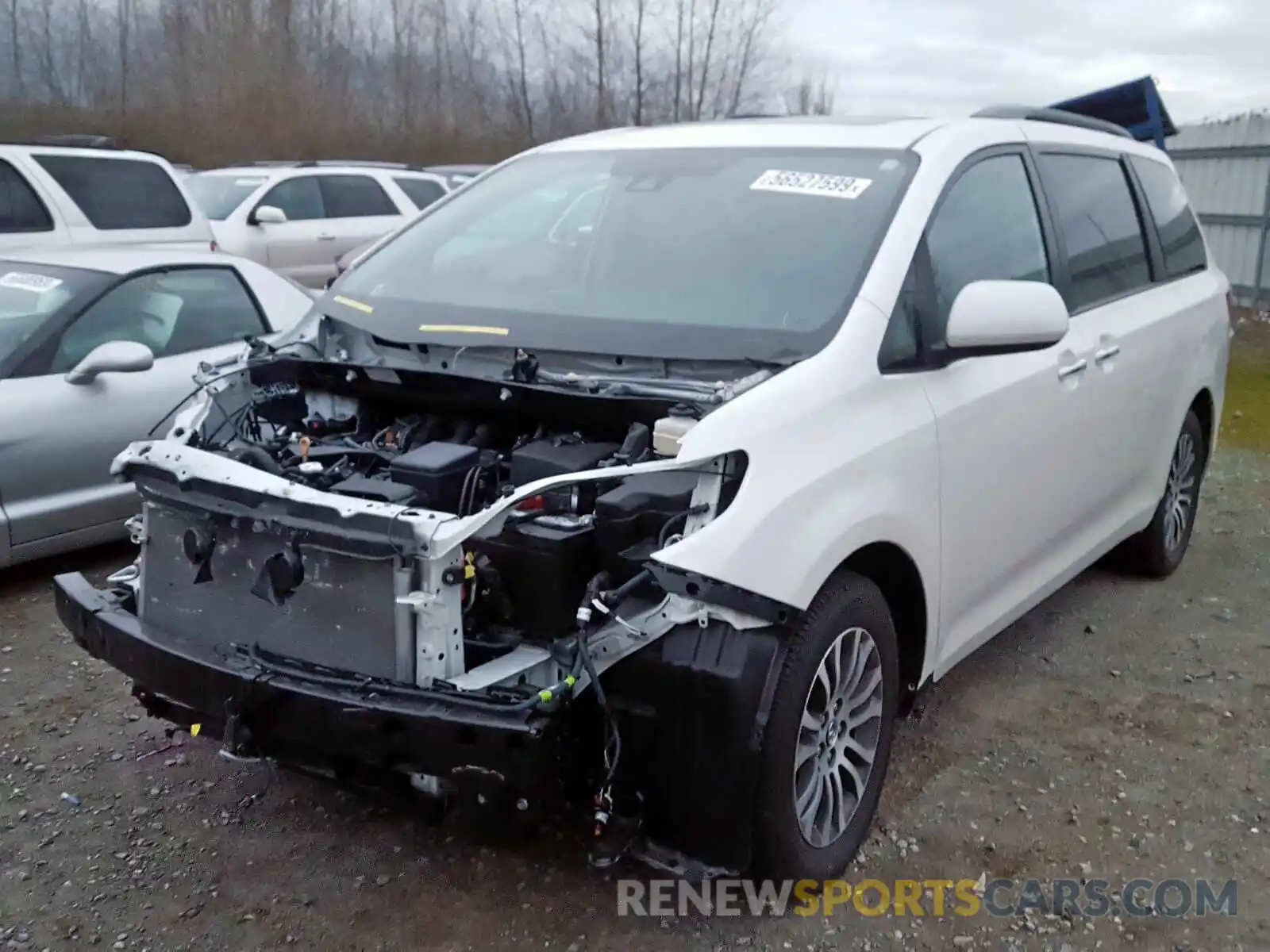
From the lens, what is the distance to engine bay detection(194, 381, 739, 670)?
2602 mm

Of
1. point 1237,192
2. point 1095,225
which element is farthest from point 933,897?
point 1237,192

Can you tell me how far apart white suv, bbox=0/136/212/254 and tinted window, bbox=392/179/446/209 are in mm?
5117

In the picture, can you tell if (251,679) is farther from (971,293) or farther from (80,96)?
(80,96)

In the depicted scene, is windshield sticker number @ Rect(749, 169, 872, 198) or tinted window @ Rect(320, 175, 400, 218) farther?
tinted window @ Rect(320, 175, 400, 218)

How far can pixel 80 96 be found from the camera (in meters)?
23.0

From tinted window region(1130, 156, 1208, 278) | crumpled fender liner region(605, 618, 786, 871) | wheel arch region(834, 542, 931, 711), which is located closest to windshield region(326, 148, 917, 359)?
wheel arch region(834, 542, 931, 711)

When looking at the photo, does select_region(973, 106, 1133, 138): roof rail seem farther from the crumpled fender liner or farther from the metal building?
the metal building

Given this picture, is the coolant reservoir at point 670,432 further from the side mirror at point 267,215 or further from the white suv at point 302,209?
the side mirror at point 267,215

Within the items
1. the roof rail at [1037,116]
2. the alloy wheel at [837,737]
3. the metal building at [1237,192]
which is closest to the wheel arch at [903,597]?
the alloy wheel at [837,737]

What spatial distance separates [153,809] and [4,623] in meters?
1.65

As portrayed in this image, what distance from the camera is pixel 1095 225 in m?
4.31

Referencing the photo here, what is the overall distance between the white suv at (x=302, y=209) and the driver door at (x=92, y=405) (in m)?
6.11

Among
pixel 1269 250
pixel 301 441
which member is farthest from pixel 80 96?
pixel 301 441

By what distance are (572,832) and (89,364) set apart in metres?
2.92
